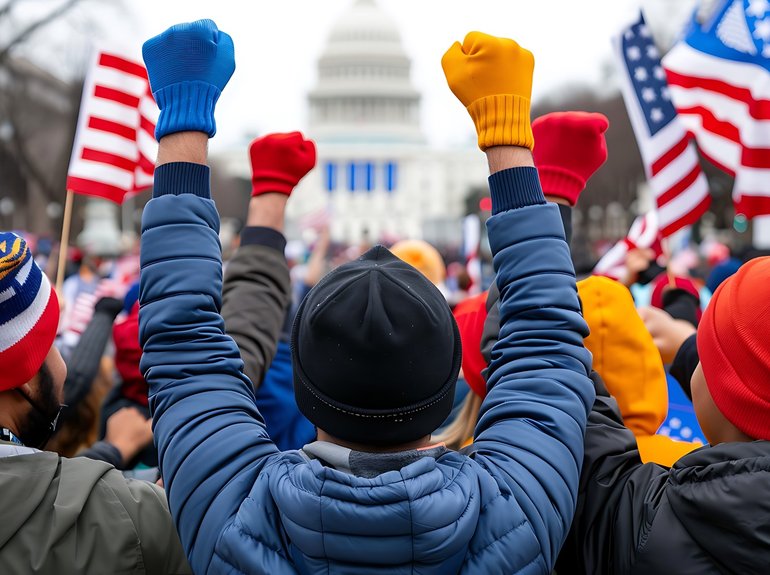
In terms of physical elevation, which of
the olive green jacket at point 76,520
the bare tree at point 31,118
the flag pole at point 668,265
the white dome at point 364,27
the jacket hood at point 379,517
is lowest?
the olive green jacket at point 76,520

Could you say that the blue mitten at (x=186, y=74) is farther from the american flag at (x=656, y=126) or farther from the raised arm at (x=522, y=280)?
the american flag at (x=656, y=126)

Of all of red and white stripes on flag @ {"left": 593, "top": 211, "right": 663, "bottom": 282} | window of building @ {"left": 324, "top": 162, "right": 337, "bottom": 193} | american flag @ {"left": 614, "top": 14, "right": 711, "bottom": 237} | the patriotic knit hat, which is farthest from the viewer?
window of building @ {"left": 324, "top": 162, "right": 337, "bottom": 193}

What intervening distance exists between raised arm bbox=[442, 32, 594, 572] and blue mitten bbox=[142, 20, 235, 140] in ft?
1.31

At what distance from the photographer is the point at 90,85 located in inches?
159

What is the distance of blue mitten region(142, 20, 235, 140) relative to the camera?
63.1 inches

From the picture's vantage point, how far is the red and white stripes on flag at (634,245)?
516 centimetres

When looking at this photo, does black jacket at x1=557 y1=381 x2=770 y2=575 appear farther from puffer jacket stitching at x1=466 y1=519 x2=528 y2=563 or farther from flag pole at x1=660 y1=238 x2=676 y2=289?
flag pole at x1=660 y1=238 x2=676 y2=289

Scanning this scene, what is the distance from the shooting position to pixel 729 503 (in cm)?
146

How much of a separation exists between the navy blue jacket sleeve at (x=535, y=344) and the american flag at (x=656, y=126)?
7.72 feet

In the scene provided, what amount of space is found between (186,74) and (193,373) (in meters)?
0.50

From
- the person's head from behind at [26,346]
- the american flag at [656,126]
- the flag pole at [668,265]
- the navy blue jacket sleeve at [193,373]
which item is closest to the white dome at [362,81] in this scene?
the american flag at [656,126]

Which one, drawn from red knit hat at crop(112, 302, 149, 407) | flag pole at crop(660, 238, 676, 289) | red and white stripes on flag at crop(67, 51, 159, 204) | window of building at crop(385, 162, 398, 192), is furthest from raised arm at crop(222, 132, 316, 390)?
window of building at crop(385, 162, 398, 192)

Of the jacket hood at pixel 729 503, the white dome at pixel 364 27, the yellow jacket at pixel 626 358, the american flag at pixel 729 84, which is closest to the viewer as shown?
the jacket hood at pixel 729 503

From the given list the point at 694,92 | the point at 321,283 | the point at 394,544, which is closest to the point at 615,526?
the point at 394,544
